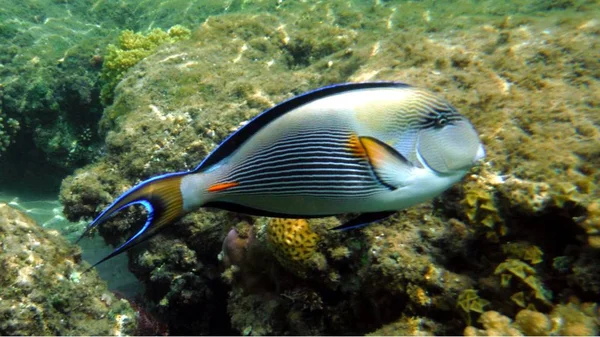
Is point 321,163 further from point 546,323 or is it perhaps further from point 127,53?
point 127,53

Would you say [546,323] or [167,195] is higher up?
[167,195]

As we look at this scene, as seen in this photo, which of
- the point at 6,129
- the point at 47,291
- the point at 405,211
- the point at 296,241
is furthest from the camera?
the point at 6,129

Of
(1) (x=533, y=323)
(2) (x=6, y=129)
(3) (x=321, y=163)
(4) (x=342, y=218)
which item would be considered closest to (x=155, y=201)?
(3) (x=321, y=163)

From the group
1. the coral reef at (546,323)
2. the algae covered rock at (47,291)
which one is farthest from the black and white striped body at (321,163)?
the algae covered rock at (47,291)

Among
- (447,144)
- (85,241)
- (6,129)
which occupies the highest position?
(447,144)

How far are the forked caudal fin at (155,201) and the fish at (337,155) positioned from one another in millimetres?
69

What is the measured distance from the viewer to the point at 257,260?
356cm

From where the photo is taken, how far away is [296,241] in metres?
2.98

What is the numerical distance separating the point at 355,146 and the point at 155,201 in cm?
68

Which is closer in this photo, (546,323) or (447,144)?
(447,144)

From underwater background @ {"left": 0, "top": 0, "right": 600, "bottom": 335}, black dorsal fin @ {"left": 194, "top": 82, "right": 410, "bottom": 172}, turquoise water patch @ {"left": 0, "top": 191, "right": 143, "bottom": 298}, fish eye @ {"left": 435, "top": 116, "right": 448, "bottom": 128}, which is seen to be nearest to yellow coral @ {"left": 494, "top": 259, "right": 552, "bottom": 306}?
underwater background @ {"left": 0, "top": 0, "right": 600, "bottom": 335}

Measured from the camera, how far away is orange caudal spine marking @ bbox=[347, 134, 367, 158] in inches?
49.9

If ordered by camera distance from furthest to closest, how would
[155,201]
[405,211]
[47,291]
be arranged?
[47,291]
[405,211]
[155,201]

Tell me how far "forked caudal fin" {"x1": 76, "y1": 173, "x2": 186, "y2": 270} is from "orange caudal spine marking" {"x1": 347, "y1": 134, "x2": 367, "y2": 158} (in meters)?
0.57
